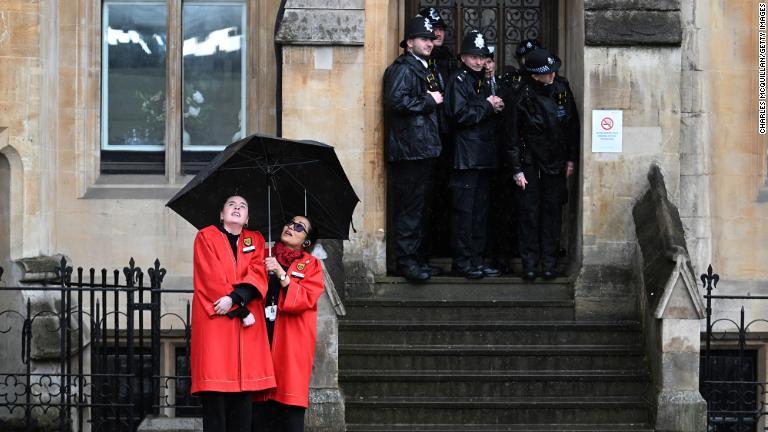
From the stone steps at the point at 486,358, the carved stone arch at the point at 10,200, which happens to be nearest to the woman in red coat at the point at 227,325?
the stone steps at the point at 486,358

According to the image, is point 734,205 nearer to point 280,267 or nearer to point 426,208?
point 426,208

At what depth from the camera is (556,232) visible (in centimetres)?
1295

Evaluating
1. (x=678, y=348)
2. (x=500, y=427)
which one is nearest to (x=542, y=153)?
(x=678, y=348)

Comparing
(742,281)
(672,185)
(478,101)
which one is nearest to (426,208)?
(478,101)

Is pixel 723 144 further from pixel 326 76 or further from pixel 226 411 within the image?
pixel 226 411

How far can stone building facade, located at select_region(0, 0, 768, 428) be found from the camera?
1268 cm

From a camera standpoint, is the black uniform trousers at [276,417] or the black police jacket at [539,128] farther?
the black police jacket at [539,128]

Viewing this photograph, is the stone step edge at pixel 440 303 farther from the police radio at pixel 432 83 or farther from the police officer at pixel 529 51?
the police radio at pixel 432 83

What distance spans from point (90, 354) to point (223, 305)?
3.87 m

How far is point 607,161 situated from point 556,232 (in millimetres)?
747

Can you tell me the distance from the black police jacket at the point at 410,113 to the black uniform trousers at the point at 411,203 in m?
0.12

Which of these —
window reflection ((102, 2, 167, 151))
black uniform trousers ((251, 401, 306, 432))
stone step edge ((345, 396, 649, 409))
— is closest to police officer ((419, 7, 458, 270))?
stone step edge ((345, 396, 649, 409))

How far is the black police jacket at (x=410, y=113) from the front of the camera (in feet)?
41.4

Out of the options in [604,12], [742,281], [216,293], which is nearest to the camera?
[216,293]
